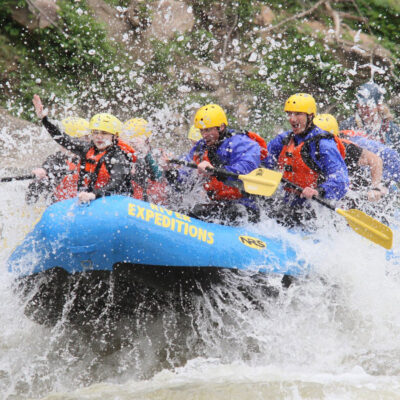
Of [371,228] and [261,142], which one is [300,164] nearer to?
[261,142]

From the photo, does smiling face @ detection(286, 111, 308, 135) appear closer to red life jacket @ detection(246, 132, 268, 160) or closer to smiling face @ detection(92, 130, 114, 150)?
red life jacket @ detection(246, 132, 268, 160)

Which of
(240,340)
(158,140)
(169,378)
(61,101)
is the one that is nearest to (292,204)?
(240,340)

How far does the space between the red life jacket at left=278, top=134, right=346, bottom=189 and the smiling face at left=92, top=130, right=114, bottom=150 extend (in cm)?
157

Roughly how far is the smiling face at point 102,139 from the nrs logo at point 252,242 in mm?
1329

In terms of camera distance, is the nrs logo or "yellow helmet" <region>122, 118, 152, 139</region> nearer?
the nrs logo

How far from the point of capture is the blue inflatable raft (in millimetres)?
3334

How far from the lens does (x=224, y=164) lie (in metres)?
4.54

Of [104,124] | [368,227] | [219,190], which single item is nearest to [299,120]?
[219,190]

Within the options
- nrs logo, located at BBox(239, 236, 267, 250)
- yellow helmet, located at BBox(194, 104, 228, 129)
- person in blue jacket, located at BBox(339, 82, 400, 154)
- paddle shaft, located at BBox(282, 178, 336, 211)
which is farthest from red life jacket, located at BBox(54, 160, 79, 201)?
person in blue jacket, located at BBox(339, 82, 400, 154)

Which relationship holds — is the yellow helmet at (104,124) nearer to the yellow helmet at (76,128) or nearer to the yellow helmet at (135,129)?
the yellow helmet at (135,129)

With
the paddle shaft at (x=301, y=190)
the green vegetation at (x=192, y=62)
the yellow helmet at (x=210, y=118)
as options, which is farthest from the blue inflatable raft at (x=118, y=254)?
the green vegetation at (x=192, y=62)

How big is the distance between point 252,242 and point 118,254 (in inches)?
42.5

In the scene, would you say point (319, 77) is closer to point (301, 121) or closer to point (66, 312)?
point (301, 121)

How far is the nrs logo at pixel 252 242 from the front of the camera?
3.88 metres
